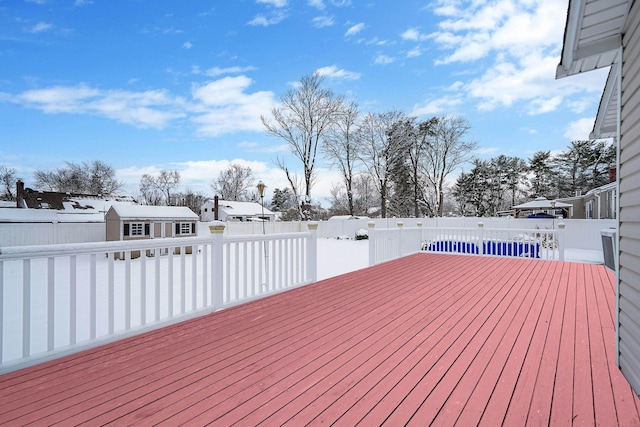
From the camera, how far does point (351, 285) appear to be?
14.6 ft

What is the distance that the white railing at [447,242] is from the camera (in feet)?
21.2

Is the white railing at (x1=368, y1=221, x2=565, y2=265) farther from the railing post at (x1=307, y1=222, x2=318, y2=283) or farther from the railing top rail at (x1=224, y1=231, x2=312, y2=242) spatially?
the railing top rail at (x1=224, y1=231, x2=312, y2=242)

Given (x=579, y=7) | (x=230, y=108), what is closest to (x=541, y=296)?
(x=579, y=7)

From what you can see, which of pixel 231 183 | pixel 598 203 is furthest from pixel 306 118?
pixel 231 183

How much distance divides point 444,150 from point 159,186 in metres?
25.3

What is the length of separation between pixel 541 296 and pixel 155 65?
47.4 ft

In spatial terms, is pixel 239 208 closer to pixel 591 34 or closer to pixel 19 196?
pixel 19 196

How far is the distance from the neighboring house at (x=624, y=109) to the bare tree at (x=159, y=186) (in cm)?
3200

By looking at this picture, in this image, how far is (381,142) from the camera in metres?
20.4

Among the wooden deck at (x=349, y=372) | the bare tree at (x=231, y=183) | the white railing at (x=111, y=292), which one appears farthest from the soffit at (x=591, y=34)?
the bare tree at (x=231, y=183)

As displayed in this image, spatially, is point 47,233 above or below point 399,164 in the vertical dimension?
below

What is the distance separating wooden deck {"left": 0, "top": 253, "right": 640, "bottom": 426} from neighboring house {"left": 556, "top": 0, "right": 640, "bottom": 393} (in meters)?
0.33

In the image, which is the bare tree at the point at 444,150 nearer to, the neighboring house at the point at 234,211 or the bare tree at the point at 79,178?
the neighboring house at the point at 234,211

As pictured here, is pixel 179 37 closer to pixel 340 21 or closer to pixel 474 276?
pixel 340 21
